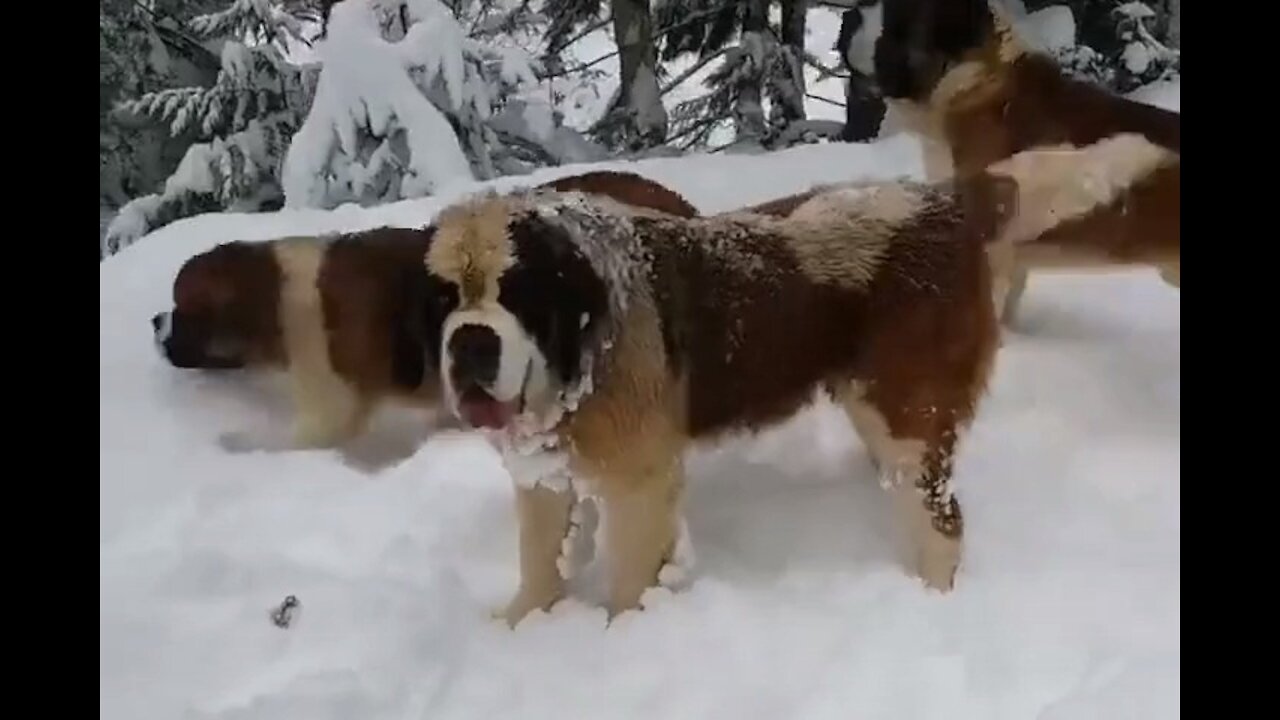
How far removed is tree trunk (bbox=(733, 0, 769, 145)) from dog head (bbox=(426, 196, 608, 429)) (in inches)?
11.9

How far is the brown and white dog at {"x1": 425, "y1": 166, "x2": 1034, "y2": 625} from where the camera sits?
3.89 ft

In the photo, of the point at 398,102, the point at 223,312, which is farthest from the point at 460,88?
the point at 223,312

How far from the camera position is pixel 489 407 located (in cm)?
109

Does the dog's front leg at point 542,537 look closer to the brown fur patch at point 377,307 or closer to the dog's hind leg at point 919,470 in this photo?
the brown fur patch at point 377,307

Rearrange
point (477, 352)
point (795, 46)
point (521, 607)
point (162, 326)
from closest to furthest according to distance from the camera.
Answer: point (477, 352) → point (521, 607) → point (795, 46) → point (162, 326)

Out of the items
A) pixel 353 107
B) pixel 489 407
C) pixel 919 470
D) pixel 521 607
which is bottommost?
pixel 521 607

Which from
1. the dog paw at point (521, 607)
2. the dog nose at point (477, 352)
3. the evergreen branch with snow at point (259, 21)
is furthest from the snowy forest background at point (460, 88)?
the dog paw at point (521, 607)

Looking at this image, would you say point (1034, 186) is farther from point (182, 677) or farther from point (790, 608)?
point (182, 677)

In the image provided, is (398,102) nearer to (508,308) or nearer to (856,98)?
(508,308)

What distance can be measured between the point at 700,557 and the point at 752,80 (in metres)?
0.50

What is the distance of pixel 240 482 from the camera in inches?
51.7

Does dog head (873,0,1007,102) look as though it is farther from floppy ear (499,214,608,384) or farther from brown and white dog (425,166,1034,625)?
floppy ear (499,214,608,384)

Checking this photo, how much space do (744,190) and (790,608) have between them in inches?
18.5

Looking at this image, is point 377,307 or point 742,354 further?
point 377,307
